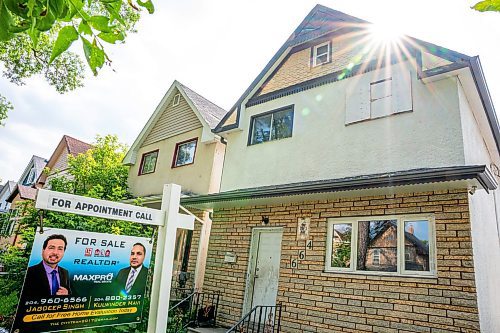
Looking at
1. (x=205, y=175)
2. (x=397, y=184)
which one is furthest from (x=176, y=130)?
(x=397, y=184)

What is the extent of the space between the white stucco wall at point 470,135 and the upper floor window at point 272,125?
12.2 feet

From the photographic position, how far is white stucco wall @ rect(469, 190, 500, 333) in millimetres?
5082

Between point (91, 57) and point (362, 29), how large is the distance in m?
8.19

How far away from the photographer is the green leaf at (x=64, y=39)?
3.45ft

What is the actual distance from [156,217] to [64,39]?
3.09m

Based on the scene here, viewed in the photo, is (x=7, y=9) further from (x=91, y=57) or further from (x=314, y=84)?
(x=314, y=84)

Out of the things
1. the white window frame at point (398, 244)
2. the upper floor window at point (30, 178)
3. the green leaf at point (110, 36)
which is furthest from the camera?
the upper floor window at point (30, 178)

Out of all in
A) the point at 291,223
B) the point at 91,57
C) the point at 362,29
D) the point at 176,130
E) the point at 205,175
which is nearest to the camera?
the point at 91,57

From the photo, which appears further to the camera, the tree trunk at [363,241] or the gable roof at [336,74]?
the tree trunk at [363,241]

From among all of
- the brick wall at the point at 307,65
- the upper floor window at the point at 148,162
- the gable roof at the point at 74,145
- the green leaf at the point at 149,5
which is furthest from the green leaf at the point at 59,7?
the gable roof at the point at 74,145

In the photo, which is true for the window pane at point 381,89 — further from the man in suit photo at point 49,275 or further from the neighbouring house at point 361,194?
the man in suit photo at point 49,275

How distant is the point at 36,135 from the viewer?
2047 centimetres

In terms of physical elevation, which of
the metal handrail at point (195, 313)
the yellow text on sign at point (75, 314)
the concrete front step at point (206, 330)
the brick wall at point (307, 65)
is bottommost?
the concrete front step at point (206, 330)

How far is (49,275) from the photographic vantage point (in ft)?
10.0
